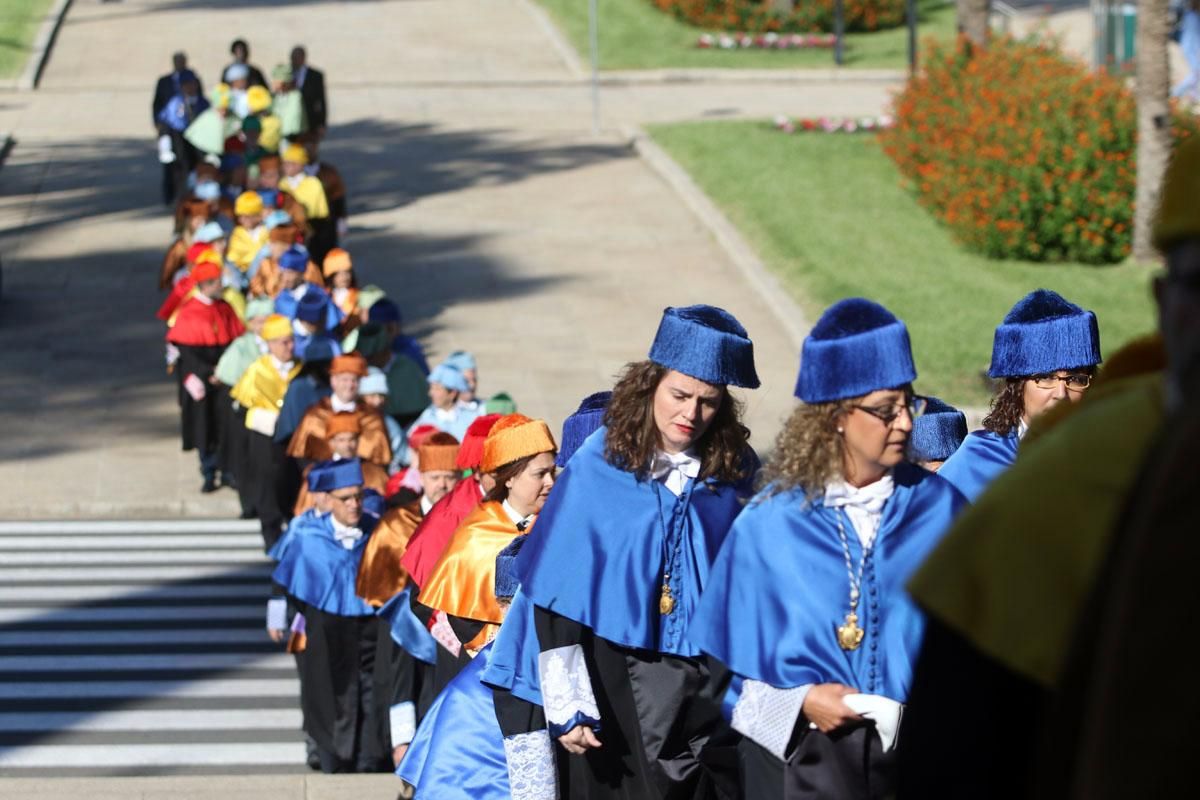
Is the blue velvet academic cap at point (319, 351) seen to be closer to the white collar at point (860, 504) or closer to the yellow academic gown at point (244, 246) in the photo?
the yellow academic gown at point (244, 246)

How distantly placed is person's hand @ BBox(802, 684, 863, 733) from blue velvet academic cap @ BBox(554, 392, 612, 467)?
6.51 ft

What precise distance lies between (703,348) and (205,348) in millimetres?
10615

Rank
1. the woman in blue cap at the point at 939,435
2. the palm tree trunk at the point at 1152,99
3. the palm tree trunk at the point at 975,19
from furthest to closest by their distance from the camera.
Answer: the palm tree trunk at the point at 975,19
the palm tree trunk at the point at 1152,99
the woman in blue cap at the point at 939,435

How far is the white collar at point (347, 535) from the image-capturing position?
10.1 m

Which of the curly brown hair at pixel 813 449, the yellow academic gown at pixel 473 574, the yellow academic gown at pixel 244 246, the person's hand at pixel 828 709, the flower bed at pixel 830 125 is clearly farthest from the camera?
the flower bed at pixel 830 125

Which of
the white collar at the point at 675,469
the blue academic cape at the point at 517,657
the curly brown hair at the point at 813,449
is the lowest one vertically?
the blue academic cape at the point at 517,657

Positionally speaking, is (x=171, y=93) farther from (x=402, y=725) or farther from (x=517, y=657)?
(x=517, y=657)

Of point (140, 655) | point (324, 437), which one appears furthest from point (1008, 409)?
point (140, 655)

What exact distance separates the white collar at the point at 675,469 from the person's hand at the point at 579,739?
0.75 meters

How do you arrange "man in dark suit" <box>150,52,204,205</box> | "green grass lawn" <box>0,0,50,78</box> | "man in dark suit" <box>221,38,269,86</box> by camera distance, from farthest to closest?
"green grass lawn" <box>0,0,50,78</box>, "man in dark suit" <box>150,52,204,205</box>, "man in dark suit" <box>221,38,269,86</box>

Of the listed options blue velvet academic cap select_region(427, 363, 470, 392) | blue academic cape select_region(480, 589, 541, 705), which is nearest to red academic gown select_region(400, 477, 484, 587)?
blue academic cape select_region(480, 589, 541, 705)

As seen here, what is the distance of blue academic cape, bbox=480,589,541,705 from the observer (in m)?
6.33

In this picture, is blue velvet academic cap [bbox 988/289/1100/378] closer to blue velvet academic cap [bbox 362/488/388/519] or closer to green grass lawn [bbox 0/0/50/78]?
blue velvet academic cap [bbox 362/488/388/519]

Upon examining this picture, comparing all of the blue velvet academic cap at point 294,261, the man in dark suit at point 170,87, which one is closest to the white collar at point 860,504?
the blue velvet academic cap at point 294,261
